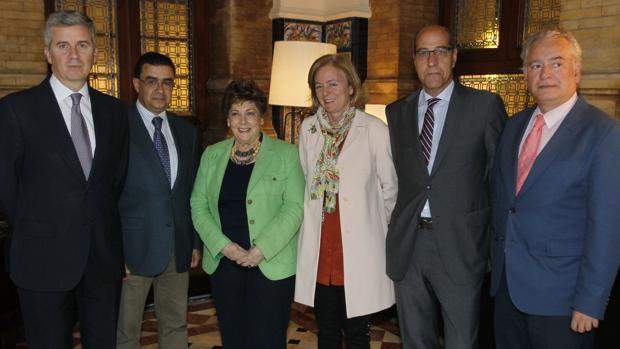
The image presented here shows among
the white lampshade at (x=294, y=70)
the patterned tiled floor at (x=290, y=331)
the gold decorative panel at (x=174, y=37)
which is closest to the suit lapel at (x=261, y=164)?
the patterned tiled floor at (x=290, y=331)

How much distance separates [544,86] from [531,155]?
27 cm

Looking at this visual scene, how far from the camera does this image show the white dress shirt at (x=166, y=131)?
275 cm

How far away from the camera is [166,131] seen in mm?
2814

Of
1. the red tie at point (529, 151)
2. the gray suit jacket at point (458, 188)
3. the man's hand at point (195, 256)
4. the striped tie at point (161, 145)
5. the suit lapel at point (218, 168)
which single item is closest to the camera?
the red tie at point (529, 151)

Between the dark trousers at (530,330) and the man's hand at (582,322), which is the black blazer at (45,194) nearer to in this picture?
the dark trousers at (530,330)

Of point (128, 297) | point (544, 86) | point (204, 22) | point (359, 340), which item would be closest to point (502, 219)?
point (544, 86)

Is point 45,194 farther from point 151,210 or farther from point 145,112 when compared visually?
point 145,112

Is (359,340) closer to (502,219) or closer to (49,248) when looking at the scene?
(502,219)

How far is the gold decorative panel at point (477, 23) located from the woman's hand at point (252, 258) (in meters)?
5.02

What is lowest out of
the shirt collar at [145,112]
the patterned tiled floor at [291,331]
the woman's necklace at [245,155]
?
the patterned tiled floor at [291,331]

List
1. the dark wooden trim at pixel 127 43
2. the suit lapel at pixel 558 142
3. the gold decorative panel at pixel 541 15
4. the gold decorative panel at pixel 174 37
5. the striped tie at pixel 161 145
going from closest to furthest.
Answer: the suit lapel at pixel 558 142
the striped tie at pixel 161 145
the gold decorative panel at pixel 541 15
the dark wooden trim at pixel 127 43
the gold decorative panel at pixel 174 37

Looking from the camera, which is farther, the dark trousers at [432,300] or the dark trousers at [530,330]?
the dark trousers at [432,300]

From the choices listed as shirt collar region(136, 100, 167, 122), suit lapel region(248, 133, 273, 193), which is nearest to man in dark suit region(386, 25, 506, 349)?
suit lapel region(248, 133, 273, 193)

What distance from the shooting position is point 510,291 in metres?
2.21
